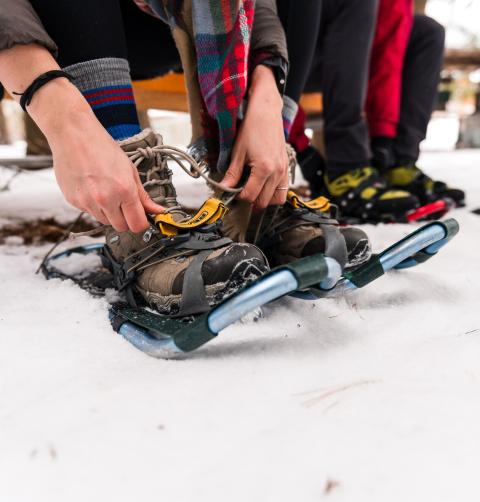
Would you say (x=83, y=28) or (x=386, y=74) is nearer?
(x=83, y=28)

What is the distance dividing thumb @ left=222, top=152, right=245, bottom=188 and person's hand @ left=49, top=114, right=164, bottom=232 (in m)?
0.18

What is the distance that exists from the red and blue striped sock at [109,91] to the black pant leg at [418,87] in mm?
1237

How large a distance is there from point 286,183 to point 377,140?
983 millimetres

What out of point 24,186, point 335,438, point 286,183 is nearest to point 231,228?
point 286,183

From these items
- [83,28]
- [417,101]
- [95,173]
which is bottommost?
[417,101]

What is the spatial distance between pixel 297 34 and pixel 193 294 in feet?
2.07

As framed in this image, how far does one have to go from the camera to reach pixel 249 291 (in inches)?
17.9

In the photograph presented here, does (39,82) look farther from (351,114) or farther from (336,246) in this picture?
(351,114)

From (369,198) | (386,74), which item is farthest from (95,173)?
(386,74)

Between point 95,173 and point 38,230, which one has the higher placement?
point 95,173

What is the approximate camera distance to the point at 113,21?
25.5 inches

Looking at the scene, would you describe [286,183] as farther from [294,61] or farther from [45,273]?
[45,273]

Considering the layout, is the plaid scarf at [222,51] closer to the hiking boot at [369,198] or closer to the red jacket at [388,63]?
the hiking boot at [369,198]

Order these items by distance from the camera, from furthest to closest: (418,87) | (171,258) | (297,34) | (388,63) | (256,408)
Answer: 1. (418,87)
2. (388,63)
3. (297,34)
4. (171,258)
5. (256,408)
